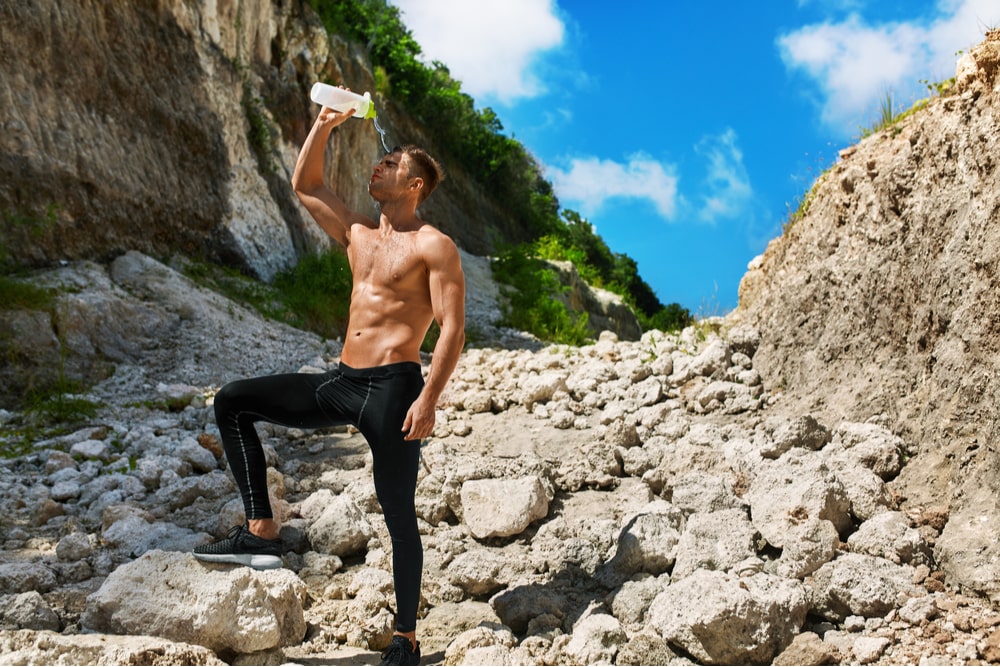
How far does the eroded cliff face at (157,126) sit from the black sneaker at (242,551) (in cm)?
587

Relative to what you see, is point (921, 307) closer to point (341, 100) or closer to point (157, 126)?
point (341, 100)

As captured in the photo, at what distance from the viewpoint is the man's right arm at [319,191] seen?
3705 mm

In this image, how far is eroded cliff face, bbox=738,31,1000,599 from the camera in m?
4.01

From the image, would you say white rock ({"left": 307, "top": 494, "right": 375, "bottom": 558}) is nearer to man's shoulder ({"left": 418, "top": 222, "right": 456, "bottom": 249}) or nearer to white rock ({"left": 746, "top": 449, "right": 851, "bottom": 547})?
man's shoulder ({"left": 418, "top": 222, "right": 456, "bottom": 249})

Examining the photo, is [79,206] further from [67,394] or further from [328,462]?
[328,462]

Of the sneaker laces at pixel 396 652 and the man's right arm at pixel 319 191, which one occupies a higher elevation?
the man's right arm at pixel 319 191

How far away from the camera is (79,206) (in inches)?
347

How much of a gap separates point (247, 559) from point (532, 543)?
1.52 m

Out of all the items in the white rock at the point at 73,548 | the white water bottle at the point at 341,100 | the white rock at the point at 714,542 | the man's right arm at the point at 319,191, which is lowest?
the white rock at the point at 73,548

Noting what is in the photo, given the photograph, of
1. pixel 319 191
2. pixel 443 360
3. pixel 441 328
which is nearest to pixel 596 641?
pixel 443 360

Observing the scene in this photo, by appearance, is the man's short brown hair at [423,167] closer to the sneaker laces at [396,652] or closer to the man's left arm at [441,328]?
the man's left arm at [441,328]

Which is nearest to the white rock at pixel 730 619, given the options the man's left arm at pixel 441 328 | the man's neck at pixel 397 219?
the man's left arm at pixel 441 328

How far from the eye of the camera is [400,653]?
310 cm

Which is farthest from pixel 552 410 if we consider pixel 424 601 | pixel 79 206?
pixel 79 206
